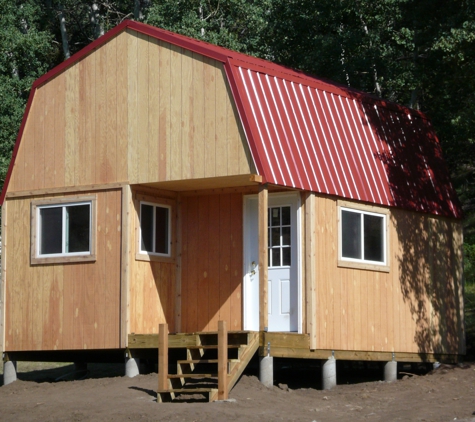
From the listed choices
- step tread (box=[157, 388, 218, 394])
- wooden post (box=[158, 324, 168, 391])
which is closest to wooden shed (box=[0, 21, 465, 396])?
wooden post (box=[158, 324, 168, 391])

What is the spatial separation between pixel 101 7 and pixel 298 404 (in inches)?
1033

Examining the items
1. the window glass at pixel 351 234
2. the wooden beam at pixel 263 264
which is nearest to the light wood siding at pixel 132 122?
the wooden beam at pixel 263 264

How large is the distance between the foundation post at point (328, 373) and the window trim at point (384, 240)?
1.63 metres

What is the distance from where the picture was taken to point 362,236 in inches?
686

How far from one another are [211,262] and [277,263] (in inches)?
51.5

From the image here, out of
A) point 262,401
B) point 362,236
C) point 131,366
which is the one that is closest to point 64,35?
point 362,236

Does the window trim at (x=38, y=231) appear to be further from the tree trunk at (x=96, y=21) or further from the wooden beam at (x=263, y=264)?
the tree trunk at (x=96, y=21)

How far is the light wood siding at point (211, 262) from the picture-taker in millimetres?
17234

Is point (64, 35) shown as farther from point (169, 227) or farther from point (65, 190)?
point (169, 227)

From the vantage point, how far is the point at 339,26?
26109mm

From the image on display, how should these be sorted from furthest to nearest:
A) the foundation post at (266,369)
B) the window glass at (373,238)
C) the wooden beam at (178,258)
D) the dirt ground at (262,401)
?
the wooden beam at (178,258)
the window glass at (373,238)
the foundation post at (266,369)
the dirt ground at (262,401)

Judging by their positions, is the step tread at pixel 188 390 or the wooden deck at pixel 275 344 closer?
the step tread at pixel 188 390

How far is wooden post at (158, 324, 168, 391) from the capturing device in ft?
47.4

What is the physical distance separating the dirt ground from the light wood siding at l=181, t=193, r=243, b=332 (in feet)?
4.75
